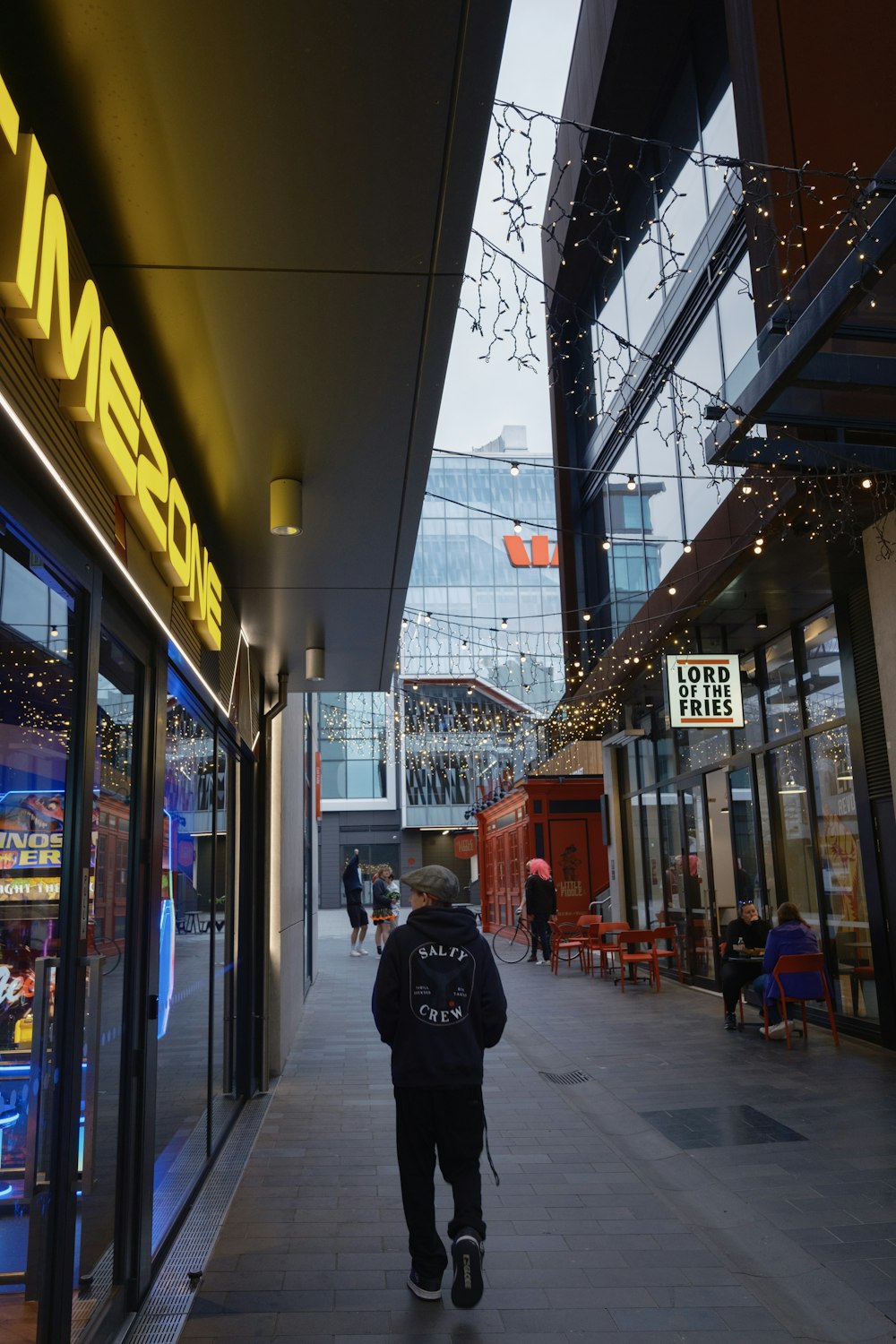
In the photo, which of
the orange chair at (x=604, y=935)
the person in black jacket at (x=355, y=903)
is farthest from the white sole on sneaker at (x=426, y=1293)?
the person in black jacket at (x=355, y=903)

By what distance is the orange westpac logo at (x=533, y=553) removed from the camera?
4762 centimetres

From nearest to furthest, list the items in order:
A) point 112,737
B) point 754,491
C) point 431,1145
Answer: point 112,737, point 431,1145, point 754,491

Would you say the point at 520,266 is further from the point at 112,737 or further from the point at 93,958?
the point at 93,958

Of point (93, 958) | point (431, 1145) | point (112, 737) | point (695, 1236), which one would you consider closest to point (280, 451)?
point (112, 737)

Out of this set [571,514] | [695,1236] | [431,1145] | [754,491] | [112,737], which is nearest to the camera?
[112,737]

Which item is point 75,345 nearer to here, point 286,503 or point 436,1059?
point 286,503

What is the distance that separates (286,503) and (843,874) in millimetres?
7309

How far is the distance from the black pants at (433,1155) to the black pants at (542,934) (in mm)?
13090

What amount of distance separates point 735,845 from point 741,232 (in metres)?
6.74

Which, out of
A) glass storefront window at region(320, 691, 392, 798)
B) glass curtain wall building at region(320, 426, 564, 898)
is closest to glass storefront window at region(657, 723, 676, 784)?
glass curtain wall building at region(320, 426, 564, 898)

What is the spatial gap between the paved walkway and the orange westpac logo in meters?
39.6

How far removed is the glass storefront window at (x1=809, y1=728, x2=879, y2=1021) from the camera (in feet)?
30.5

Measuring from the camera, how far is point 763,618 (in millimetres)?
10406

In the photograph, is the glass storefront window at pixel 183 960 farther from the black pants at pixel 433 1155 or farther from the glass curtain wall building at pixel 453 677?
the glass curtain wall building at pixel 453 677
